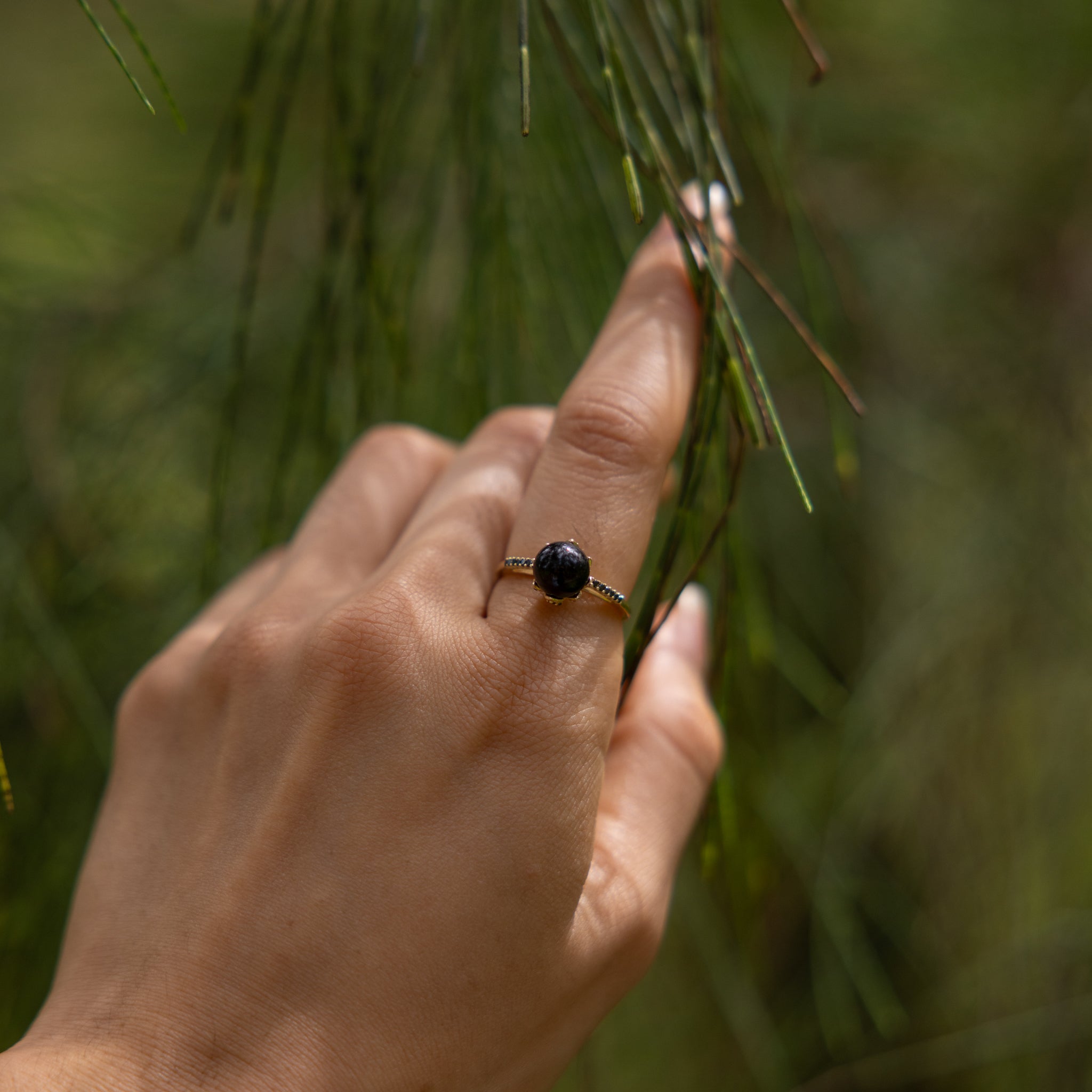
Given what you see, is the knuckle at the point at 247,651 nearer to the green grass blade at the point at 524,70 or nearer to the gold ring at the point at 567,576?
the gold ring at the point at 567,576

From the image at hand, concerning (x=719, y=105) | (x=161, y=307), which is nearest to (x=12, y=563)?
(x=161, y=307)

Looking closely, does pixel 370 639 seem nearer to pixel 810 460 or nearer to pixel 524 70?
pixel 524 70

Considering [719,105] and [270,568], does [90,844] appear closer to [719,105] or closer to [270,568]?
[270,568]

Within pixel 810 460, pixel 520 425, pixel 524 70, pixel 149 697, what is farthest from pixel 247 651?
pixel 810 460

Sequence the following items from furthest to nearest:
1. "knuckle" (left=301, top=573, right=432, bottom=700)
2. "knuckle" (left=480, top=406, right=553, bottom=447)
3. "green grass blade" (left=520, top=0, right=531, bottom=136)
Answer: "knuckle" (left=480, top=406, right=553, bottom=447) < "knuckle" (left=301, top=573, right=432, bottom=700) < "green grass blade" (left=520, top=0, right=531, bottom=136)

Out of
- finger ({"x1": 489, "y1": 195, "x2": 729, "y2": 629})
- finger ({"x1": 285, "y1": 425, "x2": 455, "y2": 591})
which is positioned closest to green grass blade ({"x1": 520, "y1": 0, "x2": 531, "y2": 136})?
finger ({"x1": 489, "y1": 195, "x2": 729, "y2": 629})

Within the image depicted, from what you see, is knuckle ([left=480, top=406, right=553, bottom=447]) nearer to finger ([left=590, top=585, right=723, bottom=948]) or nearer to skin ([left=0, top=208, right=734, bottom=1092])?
skin ([left=0, top=208, right=734, bottom=1092])

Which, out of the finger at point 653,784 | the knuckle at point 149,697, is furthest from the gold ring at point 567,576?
the knuckle at point 149,697
